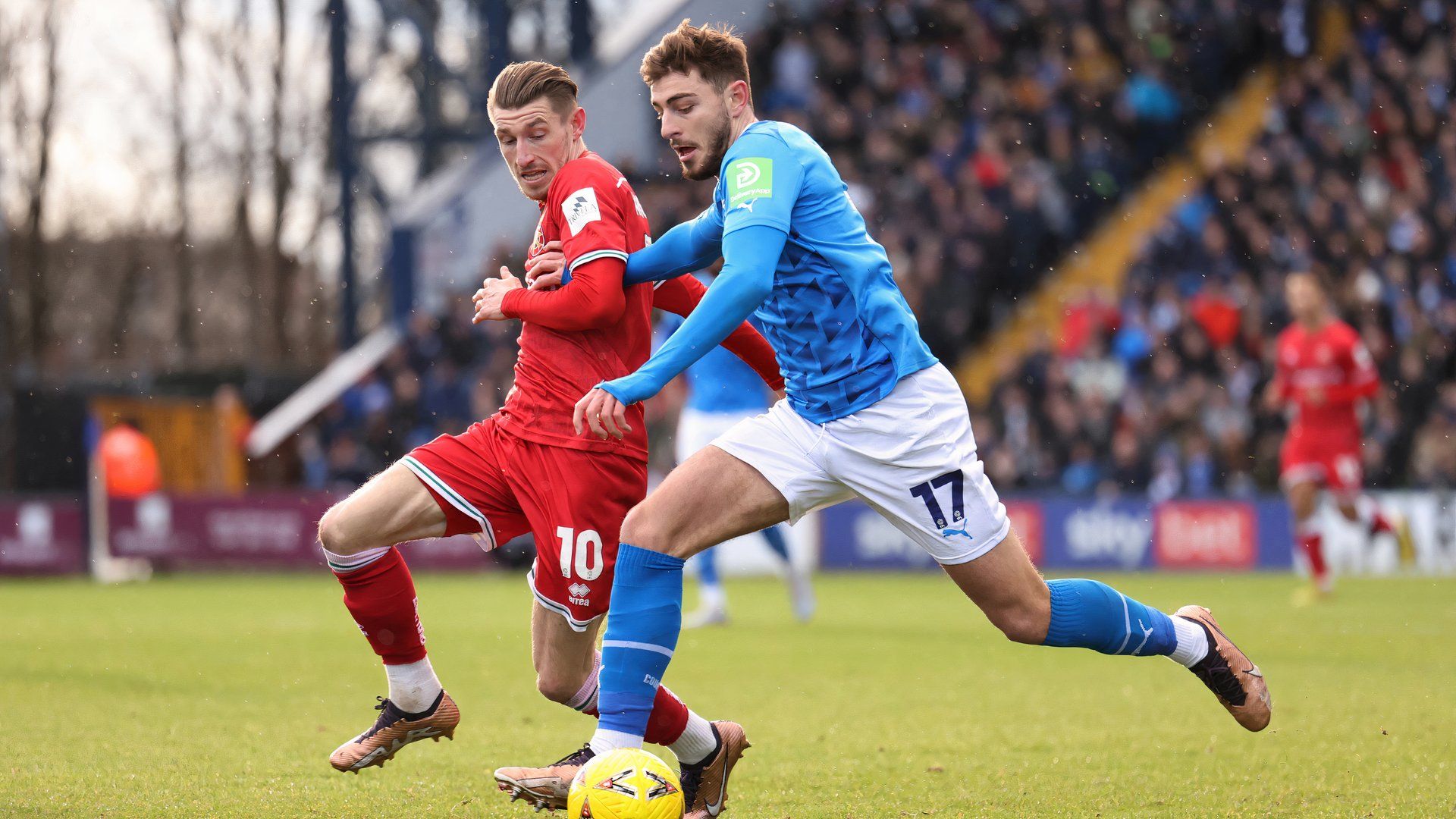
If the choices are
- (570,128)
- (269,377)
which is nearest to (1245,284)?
(269,377)

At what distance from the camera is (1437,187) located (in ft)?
68.3

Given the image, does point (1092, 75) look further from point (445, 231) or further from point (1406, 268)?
point (445, 231)

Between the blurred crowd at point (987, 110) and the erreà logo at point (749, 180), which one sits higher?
the blurred crowd at point (987, 110)

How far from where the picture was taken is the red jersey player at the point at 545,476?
195 inches

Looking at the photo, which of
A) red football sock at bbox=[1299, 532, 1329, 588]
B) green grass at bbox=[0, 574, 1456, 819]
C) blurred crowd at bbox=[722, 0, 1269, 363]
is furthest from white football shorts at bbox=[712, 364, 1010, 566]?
blurred crowd at bbox=[722, 0, 1269, 363]

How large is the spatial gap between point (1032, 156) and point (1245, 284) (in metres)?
3.40

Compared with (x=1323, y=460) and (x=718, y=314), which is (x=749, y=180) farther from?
(x=1323, y=460)

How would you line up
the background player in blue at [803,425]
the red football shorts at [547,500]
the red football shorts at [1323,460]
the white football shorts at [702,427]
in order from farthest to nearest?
the red football shorts at [1323,460] → the white football shorts at [702,427] → the red football shorts at [547,500] → the background player in blue at [803,425]

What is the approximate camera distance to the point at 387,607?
522 centimetres

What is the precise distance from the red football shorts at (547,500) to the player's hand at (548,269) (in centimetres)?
49

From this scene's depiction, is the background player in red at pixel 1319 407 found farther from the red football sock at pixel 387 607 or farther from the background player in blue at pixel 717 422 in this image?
the red football sock at pixel 387 607

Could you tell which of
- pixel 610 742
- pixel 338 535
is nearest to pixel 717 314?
pixel 610 742

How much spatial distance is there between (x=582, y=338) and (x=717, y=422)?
670cm

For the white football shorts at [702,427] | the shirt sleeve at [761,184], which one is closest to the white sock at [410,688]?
the shirt sleeve at [761,184]
